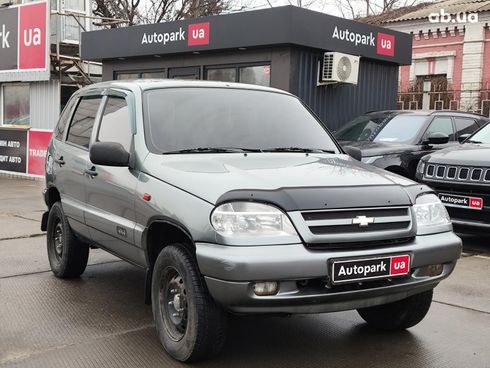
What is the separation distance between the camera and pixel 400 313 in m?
4.37

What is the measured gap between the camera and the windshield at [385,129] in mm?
9422

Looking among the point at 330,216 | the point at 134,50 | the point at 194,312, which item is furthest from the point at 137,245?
the point at 134,50

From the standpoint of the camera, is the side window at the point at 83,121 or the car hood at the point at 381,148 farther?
the car hood at the point at 381,148

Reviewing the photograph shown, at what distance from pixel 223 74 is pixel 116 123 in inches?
302

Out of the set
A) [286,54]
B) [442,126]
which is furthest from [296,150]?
[286,54]

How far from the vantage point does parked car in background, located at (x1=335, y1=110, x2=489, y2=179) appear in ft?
29.2

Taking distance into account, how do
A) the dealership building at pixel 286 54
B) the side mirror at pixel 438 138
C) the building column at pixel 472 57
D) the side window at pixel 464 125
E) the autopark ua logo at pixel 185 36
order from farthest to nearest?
the building column at pixel 472 57 → the autopark ua logo at pixel 185 36 → the dealership building at pixel 286 54 → the side window at pixel 464 125 → the side mirror at pixel 438 138

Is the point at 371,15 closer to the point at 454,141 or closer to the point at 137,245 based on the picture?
the point at 454,141

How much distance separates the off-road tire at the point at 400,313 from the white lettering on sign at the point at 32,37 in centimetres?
1348

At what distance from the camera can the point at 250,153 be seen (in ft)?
14.3

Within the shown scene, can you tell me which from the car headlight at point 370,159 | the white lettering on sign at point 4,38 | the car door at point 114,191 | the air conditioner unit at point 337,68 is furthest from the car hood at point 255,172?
the white lettering on sign at point 4,38

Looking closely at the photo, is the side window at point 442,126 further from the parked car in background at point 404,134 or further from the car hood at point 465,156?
the car hood at point 465,156

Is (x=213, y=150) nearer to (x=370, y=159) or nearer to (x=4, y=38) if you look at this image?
(x=370, y=159)

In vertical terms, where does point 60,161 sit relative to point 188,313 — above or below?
above
